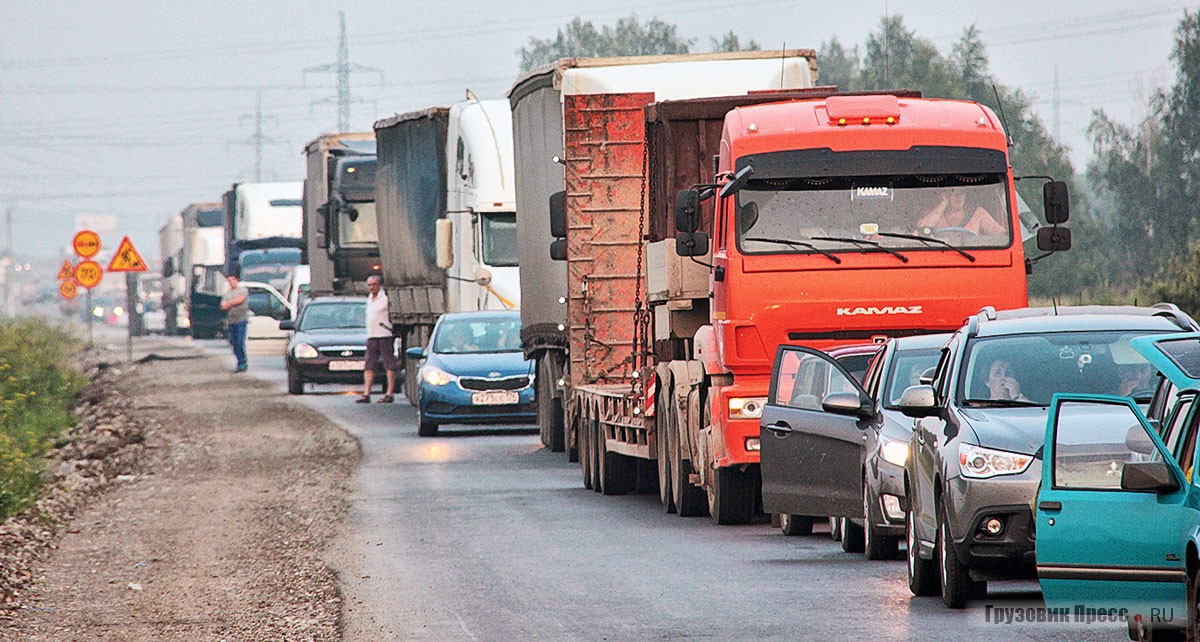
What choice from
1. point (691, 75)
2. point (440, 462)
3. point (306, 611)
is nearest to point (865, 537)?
point (306, 611)

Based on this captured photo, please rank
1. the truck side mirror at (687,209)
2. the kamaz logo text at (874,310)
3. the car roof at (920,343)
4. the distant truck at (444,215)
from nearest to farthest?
the car roof at (920,343)
the kamaz logo text at (874,310)
the truck side mirror at (687,209)
the distant truck at (444,215)

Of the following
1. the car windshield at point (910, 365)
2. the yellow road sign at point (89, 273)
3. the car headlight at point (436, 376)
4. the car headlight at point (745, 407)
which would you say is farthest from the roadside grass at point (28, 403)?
the car windshield at point (910, 365)

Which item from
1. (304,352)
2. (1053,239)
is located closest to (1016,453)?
(1053,239)

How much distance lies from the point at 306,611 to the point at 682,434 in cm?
558

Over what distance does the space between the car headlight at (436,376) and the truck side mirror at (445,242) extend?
380cm

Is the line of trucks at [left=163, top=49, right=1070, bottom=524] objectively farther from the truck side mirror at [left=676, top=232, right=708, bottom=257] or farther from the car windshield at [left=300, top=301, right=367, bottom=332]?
the car windshield at [left=300, top=301, right=367, bottom=332]

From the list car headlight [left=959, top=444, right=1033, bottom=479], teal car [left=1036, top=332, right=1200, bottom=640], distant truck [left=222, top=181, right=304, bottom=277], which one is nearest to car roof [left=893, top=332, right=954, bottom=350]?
car headlight [left=959, top=444, right=1033, bottom=479]

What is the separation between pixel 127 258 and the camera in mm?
46094

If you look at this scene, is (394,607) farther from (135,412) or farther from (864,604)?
(135,412)

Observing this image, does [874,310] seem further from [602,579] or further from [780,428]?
[602,579]

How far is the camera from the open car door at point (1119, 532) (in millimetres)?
7457

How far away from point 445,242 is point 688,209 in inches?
592

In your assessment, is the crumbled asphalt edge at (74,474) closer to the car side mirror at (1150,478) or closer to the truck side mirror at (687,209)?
the truck side mirror at (687,209)

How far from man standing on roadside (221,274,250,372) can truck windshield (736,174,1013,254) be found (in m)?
28.1
